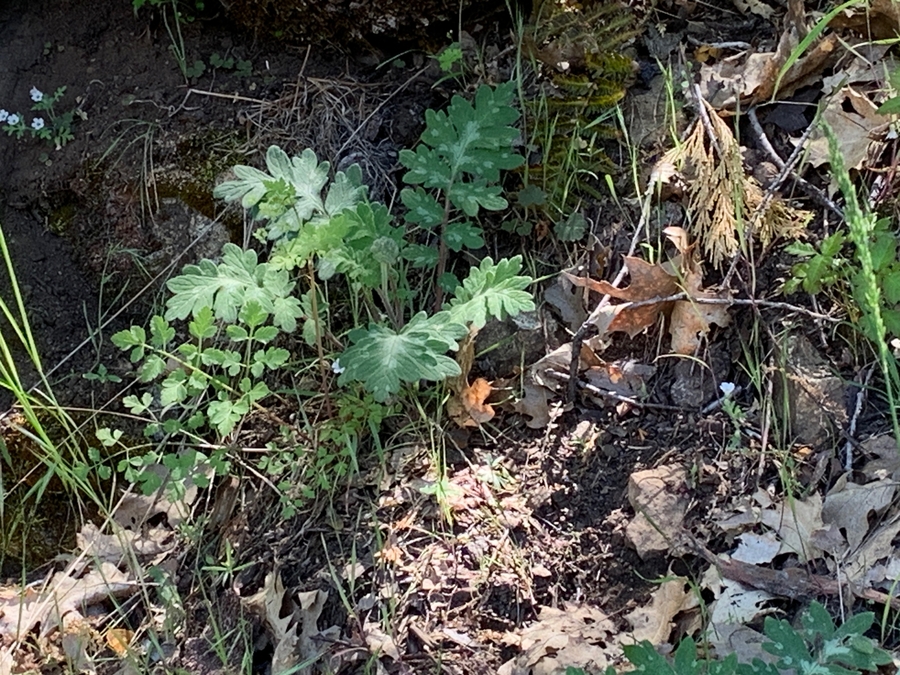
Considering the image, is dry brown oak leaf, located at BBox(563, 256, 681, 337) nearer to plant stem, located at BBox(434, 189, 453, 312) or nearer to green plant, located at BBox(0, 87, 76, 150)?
plant stem, located at BBox(434, 189, 453, 312)

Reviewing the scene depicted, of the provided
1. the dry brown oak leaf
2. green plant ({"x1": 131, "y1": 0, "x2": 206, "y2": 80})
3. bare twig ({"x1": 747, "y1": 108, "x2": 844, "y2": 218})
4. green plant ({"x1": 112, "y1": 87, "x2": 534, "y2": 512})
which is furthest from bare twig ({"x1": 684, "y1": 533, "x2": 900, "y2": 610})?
green plant ({"x1": 131, "y1": 0, "x2": 206, "y2": 80})

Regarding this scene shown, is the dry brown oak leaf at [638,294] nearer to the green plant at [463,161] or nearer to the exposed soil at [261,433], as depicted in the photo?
the exposed soil at [261,433]

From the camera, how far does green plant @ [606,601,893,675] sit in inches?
57.7

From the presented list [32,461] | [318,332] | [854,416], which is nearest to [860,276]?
[854,416]

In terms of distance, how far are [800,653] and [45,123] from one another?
255cm

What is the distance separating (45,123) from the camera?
264 centimetres

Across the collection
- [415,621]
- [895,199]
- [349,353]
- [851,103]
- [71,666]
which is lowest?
[71,666]

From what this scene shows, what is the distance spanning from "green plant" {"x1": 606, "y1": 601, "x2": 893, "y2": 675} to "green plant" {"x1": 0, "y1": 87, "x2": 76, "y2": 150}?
2.25m

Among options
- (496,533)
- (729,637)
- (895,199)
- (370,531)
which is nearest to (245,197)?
(370,531)

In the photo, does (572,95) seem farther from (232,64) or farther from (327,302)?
(232,64)

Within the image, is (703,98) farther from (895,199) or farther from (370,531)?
(370,531)

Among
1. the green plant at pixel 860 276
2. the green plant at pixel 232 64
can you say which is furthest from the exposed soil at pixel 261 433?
the green plant at pixel 860 276

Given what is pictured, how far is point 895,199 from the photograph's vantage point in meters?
2.12

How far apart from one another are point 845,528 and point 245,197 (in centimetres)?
161
